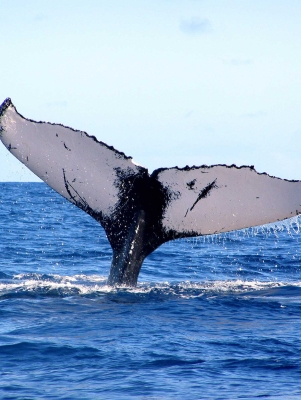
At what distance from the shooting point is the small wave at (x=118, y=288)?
378 inches

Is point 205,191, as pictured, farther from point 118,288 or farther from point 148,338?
point 118,288

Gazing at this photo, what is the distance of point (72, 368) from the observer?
6.57 m

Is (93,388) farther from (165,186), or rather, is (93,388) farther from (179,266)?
(179,266)

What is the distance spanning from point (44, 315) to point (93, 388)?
252 cm

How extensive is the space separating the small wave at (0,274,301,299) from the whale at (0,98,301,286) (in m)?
1.09

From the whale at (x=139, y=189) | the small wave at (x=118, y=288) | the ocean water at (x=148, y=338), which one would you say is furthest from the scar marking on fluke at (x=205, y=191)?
the small wave at (x=118, y=288)

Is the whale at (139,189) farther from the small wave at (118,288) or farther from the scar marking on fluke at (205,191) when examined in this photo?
the small wave at (118,288)

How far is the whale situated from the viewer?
7.64 meters

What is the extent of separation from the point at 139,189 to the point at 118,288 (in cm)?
149

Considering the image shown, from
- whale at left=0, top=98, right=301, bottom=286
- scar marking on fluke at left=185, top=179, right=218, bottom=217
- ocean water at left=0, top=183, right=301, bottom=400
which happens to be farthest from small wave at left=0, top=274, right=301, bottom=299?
scar marking on fluke at left=185, top=179, right=218, bottom=217

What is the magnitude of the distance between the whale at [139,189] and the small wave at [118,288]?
109cm

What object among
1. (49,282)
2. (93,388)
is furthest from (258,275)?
(93,388)

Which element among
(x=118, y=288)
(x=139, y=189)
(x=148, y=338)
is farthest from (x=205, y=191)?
(x=118, y=288)

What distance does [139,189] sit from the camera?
8281 mm
